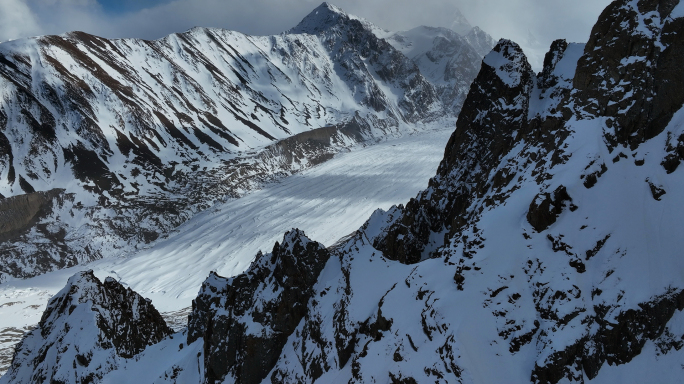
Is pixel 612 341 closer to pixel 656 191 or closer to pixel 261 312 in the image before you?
pixel 656 191

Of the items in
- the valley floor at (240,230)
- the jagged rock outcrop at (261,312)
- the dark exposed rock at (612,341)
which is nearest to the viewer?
the dark exposed rock at (612,341)

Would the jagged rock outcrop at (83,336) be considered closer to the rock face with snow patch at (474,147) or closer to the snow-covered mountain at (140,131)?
the rock face with snow patch at (474,147)

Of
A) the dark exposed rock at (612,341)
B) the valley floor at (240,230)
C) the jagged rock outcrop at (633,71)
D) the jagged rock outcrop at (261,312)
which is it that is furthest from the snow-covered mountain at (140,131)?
the jagged rock outcrop at (633,71)

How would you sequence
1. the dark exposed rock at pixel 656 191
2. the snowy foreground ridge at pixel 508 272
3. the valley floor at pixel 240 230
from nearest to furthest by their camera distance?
the snowy foreground ridge at pixel 508 272 < the dark exposed rock at pixel 656 191 < the valley floor at pixel 240 230

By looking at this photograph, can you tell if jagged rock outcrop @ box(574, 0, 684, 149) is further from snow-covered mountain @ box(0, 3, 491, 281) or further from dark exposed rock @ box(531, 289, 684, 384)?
snow-covered mountain @ box(0, 3, 491, 281)

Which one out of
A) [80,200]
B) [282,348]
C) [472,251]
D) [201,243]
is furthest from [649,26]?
[80,200]

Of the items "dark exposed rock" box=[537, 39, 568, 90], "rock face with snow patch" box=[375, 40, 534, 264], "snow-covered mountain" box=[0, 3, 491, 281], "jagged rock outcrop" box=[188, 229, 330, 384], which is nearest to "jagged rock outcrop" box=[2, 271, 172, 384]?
"jagged rock outcrop" box=[188, 229, 330, 384]

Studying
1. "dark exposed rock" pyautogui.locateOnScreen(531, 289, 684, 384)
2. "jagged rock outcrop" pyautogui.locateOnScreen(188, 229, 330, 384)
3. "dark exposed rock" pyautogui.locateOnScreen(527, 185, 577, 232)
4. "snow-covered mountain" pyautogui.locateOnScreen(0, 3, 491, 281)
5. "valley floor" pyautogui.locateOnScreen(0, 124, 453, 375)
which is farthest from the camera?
"snow-covered mountain" pyautogui.locateOnScreen(0, 3, 491, 281)
